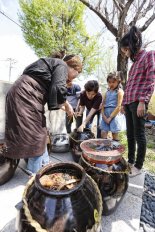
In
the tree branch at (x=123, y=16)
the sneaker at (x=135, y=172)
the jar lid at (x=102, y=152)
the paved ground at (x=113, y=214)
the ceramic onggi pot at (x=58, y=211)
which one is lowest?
the paved ground at (x=113, y=214)

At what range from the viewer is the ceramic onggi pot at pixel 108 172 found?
183 centimetres

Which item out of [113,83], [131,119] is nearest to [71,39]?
[113,83]

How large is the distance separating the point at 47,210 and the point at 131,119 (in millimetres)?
1905

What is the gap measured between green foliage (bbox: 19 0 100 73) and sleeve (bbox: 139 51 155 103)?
1123cm

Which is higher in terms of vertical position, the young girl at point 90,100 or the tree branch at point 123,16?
the tree branch at point 123,16

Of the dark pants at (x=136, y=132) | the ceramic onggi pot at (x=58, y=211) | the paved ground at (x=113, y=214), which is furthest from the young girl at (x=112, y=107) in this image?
the ceramic onggi pot at (x=58, y=211)

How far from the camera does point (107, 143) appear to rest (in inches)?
86.8

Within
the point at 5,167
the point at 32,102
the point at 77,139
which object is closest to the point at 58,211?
the point at 32,102

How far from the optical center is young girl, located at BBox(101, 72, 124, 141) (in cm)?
353

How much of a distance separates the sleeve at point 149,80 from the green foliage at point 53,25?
11.2 meters

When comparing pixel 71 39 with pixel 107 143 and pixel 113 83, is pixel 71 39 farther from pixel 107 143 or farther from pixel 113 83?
pixel 107 143

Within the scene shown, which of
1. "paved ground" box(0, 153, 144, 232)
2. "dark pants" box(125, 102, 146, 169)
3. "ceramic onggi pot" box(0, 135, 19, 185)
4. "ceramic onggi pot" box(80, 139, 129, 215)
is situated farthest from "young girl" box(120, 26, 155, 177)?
"ceramic onggi pot" box(0, 135, 19, 185)

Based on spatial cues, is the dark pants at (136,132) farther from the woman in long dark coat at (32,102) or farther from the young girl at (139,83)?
the woman in long dark coat at (32,102)

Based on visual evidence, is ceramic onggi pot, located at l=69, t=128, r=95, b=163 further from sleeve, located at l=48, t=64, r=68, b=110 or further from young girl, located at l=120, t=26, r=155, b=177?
sleeve, located at l=48, t=64, r=68, b=110
